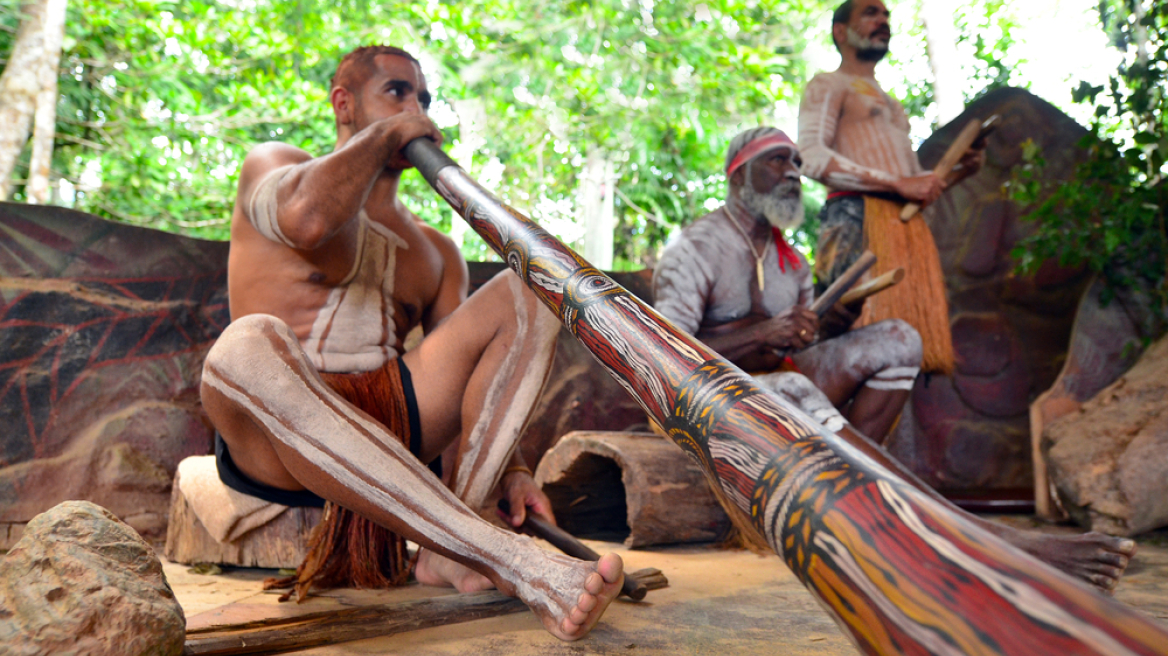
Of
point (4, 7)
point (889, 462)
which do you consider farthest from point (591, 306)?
point (4, 7)

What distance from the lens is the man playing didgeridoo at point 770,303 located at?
93.3 inches

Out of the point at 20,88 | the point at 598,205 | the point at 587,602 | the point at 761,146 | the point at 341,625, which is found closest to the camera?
the point at 587,602

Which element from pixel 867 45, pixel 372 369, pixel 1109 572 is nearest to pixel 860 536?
pixel 1109 572

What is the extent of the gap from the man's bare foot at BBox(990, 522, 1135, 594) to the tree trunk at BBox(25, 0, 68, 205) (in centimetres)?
481

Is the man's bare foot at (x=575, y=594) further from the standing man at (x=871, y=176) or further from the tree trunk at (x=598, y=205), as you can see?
the tree trunk at (x=598, y=205)

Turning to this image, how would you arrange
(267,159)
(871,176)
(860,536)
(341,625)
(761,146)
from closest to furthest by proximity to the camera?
(860,536) < (341,625) < (267,159) < (761,146) < (871,176)

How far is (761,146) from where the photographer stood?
2605 millimetres

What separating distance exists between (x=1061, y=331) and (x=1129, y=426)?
132 cm

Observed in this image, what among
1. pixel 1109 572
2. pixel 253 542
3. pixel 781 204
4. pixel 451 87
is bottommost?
pixel 253 542

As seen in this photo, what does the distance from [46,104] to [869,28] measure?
4294mm

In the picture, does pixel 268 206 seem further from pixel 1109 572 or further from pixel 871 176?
pixel 871 176

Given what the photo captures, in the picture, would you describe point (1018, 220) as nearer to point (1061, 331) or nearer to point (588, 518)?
point (1061, 331)

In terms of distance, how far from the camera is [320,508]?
1.76 m

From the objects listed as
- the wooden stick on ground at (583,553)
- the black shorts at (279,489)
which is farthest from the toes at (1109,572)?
the black shorts at (279,489)
